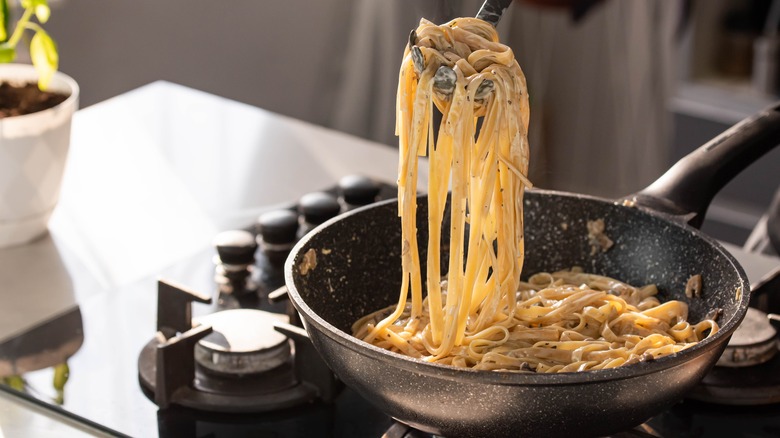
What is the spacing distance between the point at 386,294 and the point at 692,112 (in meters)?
1.99

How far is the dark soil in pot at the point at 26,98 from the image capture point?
1.46 metres

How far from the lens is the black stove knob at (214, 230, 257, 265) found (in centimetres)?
131

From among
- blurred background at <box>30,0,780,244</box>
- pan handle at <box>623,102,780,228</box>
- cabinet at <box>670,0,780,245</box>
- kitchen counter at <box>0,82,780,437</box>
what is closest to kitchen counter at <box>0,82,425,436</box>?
kitchen counter at <box>0,82,780,437</box>

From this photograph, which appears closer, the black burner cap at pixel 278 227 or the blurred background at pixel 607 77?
the black burner cap at pixel 278 227

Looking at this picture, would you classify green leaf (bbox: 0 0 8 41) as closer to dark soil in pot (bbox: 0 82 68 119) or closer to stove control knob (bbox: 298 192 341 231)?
dark soil in pot (bbox: 0 82 68 119)

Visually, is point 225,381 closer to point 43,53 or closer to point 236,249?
point 236,249

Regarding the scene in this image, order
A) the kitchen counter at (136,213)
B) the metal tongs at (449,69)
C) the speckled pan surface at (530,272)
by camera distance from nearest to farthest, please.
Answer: the speckled pan surface at (530,272)
the metal tongs at (449,69)
the kitchen counter at (136,213)

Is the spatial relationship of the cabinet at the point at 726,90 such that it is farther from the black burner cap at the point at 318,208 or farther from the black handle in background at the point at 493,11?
the black handle in background at the point at 493,11

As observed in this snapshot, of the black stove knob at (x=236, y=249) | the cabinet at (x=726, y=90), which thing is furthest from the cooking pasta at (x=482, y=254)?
the cabinet at (x=726, y=90)

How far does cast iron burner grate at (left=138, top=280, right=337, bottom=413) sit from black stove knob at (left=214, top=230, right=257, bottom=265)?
0.13m

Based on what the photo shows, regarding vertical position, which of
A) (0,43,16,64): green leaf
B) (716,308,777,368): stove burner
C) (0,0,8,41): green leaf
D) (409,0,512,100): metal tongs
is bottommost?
(716,308,777,368): stove burner

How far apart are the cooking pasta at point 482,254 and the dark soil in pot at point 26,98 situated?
24.5 inches

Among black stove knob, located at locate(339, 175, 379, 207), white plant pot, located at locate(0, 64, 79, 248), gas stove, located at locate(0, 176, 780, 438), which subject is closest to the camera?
gas stove, located at locate(0, 176, 780, 438)

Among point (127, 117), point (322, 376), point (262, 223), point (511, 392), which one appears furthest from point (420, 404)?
point (127, 117)
